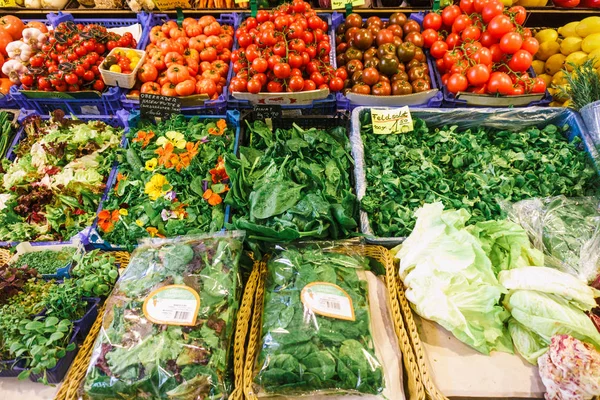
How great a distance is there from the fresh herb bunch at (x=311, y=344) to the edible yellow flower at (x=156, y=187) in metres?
0.94

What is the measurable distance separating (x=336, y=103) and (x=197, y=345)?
1.87 m

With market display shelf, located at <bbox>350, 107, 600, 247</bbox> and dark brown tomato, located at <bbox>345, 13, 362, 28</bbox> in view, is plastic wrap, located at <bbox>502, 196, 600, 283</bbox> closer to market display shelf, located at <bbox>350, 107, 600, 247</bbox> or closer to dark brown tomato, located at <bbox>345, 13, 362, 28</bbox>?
market display shelf, located at <bbox>350, 107, 600, 247</bbox>

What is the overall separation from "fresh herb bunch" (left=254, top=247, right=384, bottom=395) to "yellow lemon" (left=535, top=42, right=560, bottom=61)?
261 centimetres

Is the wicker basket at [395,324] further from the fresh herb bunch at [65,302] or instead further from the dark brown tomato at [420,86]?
the dark brown tomato at [420,86]

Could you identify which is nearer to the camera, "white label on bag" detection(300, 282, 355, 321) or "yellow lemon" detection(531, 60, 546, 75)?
"white label on bag" detection(300, 282, 355, 321)

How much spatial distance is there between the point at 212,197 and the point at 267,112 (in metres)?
0.80

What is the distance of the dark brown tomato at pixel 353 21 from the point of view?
301 centimetres

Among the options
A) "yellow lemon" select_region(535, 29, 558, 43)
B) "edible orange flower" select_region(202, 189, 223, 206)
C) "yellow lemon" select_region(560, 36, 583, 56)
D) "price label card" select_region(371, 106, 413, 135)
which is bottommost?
"edible orange flower" select_region(202, 189, 223, 206)

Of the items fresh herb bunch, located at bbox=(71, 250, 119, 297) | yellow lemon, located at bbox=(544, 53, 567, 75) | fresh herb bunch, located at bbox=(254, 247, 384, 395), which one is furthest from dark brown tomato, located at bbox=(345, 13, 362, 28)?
fresh herb bunch, located at bbox=(71, 250, 119, 297)

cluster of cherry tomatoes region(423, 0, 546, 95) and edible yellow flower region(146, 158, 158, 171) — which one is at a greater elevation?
cluster of cherry tomatoes region(423, 0, 546, 95)

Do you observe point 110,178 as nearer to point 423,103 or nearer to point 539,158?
point 423,103

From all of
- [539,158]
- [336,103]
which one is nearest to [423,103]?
[336,103]

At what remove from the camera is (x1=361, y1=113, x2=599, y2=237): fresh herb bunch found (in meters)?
2.06

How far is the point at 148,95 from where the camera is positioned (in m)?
2.49
